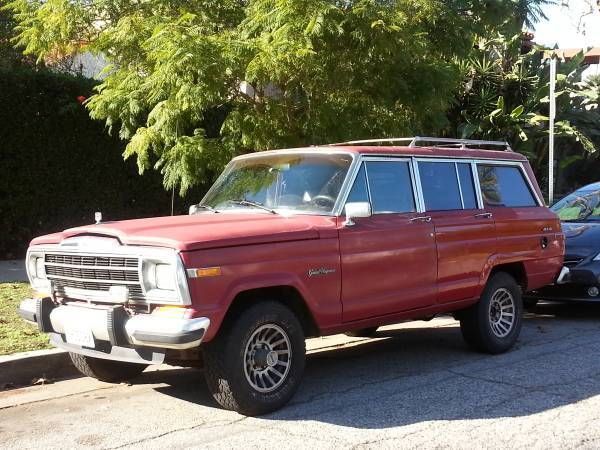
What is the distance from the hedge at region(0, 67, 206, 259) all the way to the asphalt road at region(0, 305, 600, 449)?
577 centimetres

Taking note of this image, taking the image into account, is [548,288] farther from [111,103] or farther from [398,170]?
[111,103]

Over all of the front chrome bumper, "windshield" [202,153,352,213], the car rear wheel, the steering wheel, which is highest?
"windshield" [202,153,352,213]

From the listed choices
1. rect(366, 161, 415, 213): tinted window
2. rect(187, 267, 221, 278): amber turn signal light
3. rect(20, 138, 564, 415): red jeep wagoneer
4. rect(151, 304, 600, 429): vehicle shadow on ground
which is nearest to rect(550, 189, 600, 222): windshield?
rect(151, 304, 600, 429): vehicle shadow on ground

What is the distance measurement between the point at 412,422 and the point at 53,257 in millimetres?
2904

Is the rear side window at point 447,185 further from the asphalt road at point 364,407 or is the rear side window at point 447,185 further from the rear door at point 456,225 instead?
the asphalt road at point 364,407

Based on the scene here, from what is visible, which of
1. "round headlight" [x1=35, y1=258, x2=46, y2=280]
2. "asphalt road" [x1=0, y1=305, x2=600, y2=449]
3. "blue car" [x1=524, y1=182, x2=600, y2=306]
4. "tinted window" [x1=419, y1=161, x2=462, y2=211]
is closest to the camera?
"asphalt road" [x1=0, y1=305, x2=600, y2=449]

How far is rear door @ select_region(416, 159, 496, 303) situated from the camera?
6.37m

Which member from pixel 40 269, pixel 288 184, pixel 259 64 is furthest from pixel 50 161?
pixel 288 184

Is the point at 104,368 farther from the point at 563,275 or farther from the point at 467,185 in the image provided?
the point at 563,275

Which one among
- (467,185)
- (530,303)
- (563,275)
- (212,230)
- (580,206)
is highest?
(467,185)

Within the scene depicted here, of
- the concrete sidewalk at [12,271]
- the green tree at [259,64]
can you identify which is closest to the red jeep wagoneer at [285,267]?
Result: the green tree at [259,64]

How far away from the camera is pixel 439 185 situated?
262 inches

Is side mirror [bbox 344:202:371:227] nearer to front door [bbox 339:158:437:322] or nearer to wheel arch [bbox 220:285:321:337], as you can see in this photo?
front door [bbox 339:158:437:322]

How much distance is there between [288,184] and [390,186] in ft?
2.95
